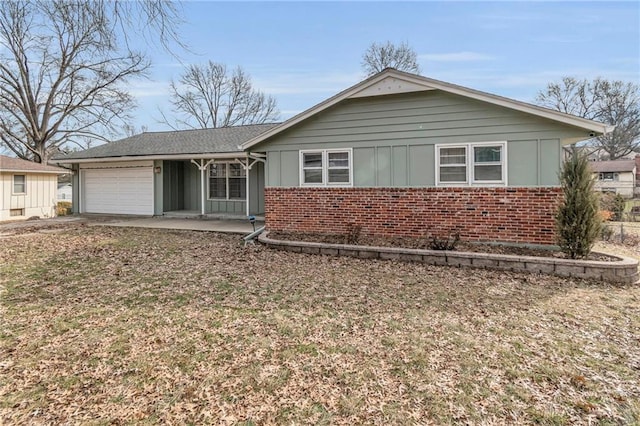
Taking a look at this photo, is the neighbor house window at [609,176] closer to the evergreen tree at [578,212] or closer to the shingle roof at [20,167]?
the evergreen tree at [578,212]

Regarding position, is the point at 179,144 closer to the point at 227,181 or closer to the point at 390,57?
the point at 227,181

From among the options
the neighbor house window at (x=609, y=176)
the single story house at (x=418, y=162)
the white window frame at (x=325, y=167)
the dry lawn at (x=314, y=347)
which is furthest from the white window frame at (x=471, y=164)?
the neighbor house window at (x=609, y=176)

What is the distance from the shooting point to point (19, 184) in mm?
16547

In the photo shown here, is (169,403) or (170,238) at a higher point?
(170,238)

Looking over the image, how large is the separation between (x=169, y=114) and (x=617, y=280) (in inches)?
1408

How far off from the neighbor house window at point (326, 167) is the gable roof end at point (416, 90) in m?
1.03

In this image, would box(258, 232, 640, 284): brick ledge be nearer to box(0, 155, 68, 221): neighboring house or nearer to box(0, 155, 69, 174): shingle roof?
box(0, 155, 69, 174): shingle roof

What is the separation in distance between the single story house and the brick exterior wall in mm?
22

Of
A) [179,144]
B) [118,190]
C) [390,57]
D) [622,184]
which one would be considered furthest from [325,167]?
[622,184]

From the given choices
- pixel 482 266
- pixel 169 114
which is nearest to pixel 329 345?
pixel 482 266

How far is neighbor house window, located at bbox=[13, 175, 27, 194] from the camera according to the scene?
16328mm

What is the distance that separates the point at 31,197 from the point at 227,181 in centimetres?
1029

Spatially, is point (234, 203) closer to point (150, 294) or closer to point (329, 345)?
point (150, 294)

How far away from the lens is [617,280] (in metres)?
5.89
